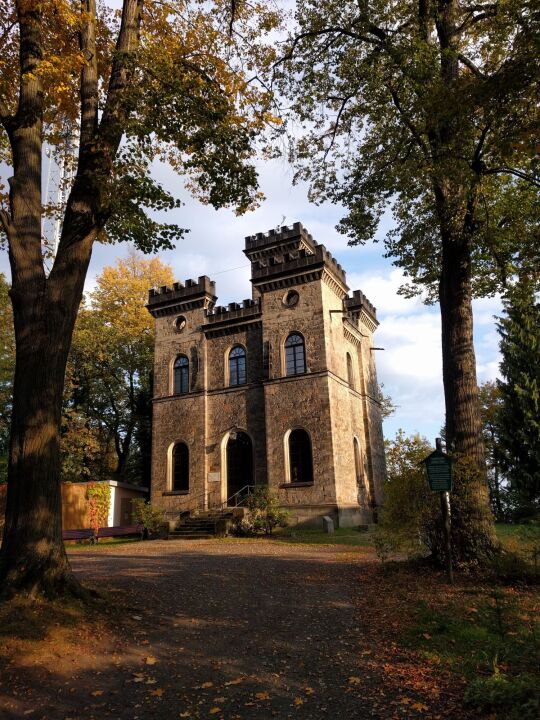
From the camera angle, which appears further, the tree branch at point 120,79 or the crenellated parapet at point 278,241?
the crenellated parapet at point 278,241

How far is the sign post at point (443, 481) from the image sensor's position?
871 cm

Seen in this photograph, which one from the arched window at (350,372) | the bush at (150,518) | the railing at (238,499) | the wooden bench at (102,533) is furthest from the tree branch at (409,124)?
the wooden bench at (102,533)

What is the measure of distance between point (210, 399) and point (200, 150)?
57.3 ft

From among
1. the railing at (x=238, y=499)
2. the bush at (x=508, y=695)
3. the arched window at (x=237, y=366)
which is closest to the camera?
the bush at (x=508, y=695)

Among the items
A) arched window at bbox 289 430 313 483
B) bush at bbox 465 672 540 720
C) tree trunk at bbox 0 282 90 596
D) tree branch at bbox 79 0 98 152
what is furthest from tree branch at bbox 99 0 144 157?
arched window at bbox 289 430 313 483

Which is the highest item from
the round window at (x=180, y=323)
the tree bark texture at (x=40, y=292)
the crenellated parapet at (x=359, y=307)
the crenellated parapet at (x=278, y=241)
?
the crenellated parapet at (x=278, y=241)

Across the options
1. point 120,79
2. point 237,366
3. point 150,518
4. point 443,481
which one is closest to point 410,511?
point 443,481

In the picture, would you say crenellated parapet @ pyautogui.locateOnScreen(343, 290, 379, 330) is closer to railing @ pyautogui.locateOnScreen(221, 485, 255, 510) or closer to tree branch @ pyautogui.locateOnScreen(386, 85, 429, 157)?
railing @ pyautogui.locateOnScreen(221, 485, 255, 510)

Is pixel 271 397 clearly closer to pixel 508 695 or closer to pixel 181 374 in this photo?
pixel 181 374

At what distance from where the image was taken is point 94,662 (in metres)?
5.23

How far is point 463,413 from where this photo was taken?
995cm

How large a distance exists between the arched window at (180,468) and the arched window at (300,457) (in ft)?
18.4

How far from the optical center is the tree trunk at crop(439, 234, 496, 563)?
9250mm

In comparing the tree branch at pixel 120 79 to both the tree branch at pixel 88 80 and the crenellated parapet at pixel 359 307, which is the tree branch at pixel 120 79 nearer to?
the tree branch at pixel 88 80
